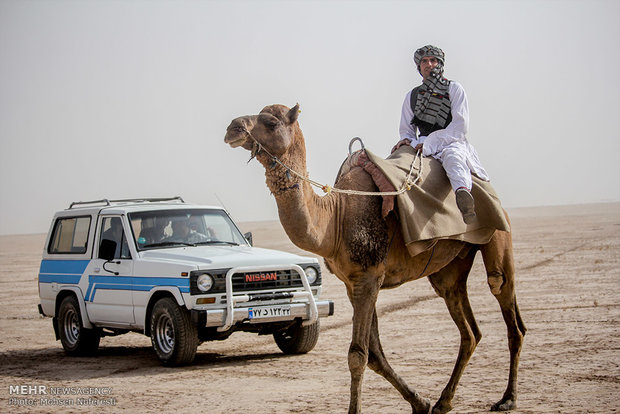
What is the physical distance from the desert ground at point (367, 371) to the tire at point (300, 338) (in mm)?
164

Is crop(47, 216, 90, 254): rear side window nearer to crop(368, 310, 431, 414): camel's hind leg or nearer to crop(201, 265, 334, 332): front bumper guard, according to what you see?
crop(201, 265, 334, 332): front bumper guard

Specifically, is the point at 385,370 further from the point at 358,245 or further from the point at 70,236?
the point at 70,236

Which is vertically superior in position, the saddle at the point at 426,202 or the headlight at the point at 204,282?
the saddle at the point at 426,202

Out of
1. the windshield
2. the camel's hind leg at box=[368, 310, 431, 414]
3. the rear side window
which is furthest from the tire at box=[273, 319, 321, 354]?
the camel's hind leg at box=[368, 310, 431, 414]

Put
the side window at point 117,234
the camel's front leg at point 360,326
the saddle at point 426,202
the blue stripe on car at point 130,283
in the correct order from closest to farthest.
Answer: the camel's front leg at point 360,326 < the saddle at point 426,202 < the blue stripe on car at point 130,283 < the side window at point 117,234

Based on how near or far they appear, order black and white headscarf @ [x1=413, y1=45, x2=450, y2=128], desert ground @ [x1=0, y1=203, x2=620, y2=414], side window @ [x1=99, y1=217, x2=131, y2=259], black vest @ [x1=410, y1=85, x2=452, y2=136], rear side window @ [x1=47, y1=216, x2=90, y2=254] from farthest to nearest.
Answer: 1. rear side window @ [x1=47, y1=216, x2=90, y2=254]
2. side window @ [x1=99, y1=217, x2=131, y2=259]
3. desert ground @ [x1=0, y1=203, x2=620, y2=414]
4. black vest @ [x1=410, y1=85, x2=452, y2=136]
5. black and white headscarf @ [x1=413, y1=45, x2=450, y2=128]

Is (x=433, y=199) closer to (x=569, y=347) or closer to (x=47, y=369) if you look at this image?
(x=569, y=347)

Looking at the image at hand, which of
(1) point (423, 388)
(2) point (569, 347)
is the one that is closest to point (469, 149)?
Answer: (1) point (423, 388)

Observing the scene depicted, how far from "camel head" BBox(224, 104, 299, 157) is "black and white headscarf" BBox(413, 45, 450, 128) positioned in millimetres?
1943

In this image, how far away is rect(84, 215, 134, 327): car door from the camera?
1230 cm

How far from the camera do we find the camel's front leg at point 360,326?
7.00 meters

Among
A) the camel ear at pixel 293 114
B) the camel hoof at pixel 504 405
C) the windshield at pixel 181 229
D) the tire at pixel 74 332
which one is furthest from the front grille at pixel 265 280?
the camel ear at pixel 293 114

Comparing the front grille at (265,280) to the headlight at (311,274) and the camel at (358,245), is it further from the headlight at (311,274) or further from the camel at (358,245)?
the camel at (358,245)

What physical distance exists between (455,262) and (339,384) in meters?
2.25
